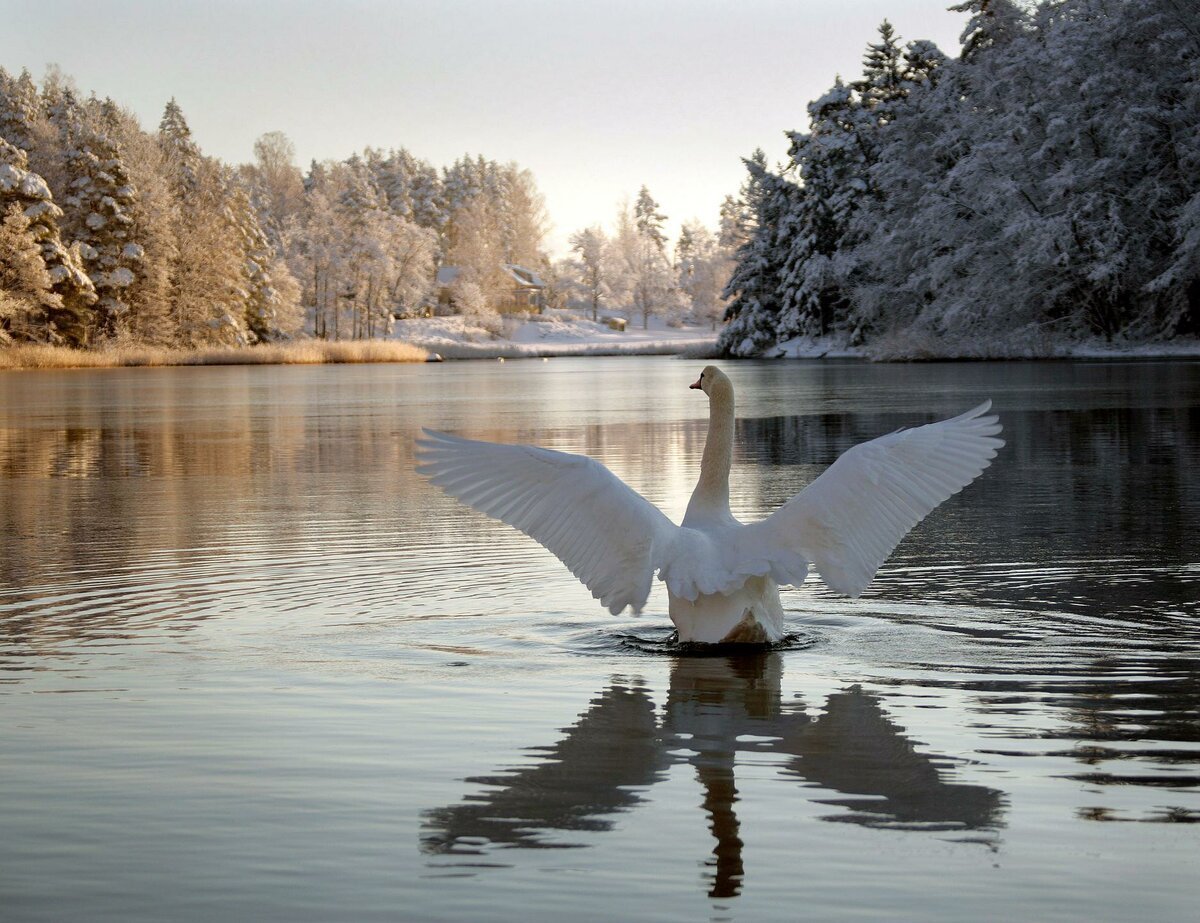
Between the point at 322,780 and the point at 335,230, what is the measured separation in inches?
4431

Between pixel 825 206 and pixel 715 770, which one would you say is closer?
pixel 715 770

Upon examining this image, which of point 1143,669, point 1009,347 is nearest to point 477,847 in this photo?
→ point 1143,669

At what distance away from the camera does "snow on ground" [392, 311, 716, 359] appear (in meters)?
105

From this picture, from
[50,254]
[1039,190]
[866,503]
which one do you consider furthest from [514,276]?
[866,503]

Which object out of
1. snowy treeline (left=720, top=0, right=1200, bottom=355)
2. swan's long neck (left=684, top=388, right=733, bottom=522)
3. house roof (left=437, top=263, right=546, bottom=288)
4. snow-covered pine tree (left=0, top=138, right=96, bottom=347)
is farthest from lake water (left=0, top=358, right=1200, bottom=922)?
house roof (left=437, top=263, right=546, bottom=288)

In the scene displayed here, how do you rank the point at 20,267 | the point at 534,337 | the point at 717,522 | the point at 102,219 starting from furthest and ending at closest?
the point at 534,337 < the point at 102,219 < the point at 20,267 < the point at 717,522

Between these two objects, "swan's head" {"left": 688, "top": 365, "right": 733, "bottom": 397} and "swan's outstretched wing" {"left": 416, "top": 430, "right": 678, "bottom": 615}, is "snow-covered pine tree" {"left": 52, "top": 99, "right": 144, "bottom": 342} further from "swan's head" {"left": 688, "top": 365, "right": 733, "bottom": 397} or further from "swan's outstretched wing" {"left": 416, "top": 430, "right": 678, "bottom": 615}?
"swan's outstretched wing" {"left": 416, "top": 430, "right": 678, "bottom": 615}

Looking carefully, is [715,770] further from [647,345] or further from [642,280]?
[642,280]

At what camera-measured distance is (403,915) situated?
11.4 feet

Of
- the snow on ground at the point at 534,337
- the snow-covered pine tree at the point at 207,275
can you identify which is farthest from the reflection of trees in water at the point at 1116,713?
the snow on ground at the point at 534,337

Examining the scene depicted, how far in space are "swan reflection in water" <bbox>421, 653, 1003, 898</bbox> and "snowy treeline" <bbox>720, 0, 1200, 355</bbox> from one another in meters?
41.4

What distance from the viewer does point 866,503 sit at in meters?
6.57

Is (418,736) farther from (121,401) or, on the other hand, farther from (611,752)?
(121,401)

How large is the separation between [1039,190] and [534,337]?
79.1 m
